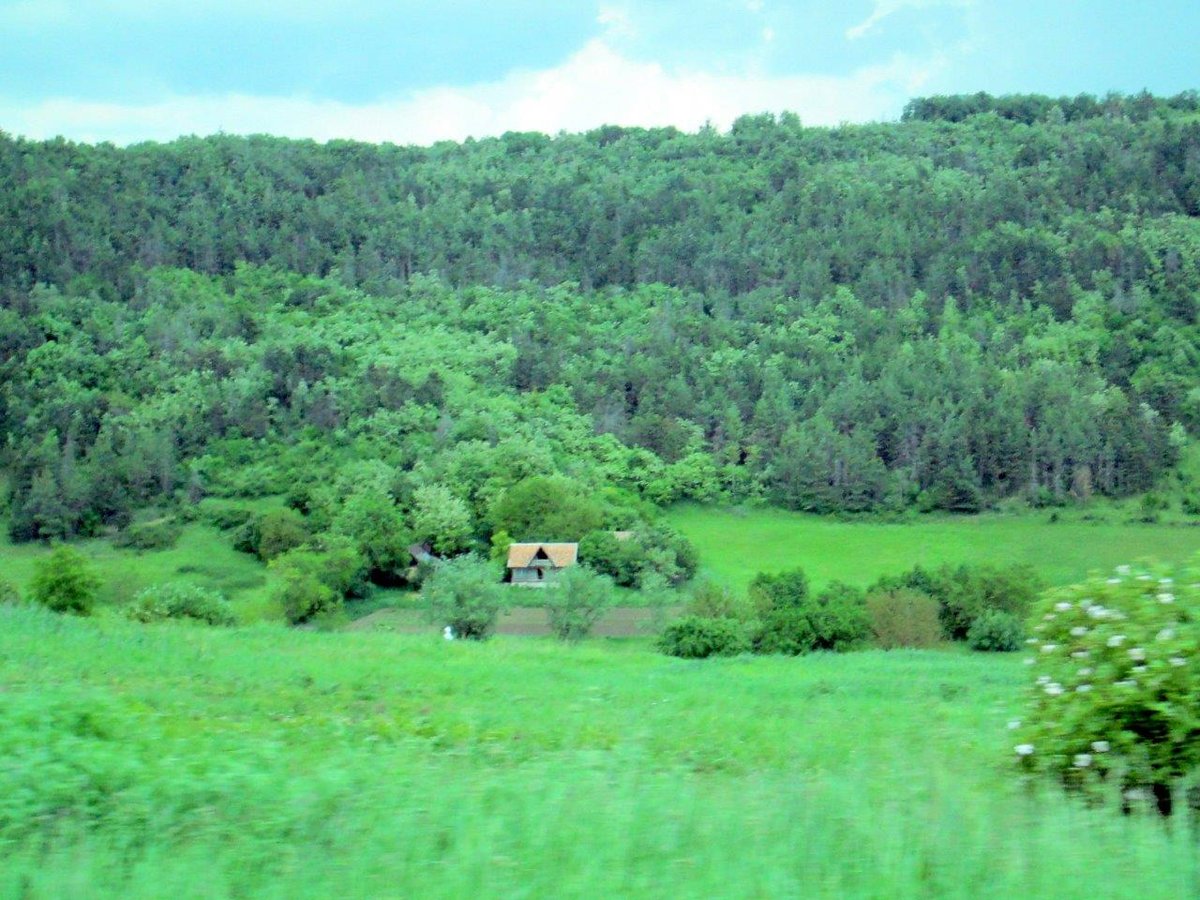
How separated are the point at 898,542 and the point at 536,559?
2019 cm

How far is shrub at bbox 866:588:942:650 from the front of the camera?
28.8 m

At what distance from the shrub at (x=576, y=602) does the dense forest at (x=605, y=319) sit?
61.3 feet

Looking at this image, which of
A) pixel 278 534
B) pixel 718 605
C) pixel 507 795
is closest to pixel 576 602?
pixel 718 605

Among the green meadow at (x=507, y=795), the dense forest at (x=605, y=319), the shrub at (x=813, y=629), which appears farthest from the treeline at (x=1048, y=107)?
the green meadow at (x=507, y=795)

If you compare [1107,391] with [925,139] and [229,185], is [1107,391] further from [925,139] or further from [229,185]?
[229,185]

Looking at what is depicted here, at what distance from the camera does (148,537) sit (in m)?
55.8

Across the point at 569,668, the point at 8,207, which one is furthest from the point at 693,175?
the point at 569,668

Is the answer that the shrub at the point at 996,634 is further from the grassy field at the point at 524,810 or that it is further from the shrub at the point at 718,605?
the grassy field at the point at 524,810

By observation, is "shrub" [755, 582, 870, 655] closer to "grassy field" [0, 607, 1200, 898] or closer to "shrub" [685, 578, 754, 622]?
"shrub" [685, 578, 754, 622]

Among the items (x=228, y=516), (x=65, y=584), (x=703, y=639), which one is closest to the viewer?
(x=703, y=639)

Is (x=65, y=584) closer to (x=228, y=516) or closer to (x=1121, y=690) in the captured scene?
(x=1121, y=690)

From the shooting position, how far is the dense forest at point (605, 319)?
63312 mm

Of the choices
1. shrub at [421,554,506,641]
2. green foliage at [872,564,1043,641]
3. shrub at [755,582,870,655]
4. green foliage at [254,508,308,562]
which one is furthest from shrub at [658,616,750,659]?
green foliage at [254,508,308,562]

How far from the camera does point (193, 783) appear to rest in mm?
4551
